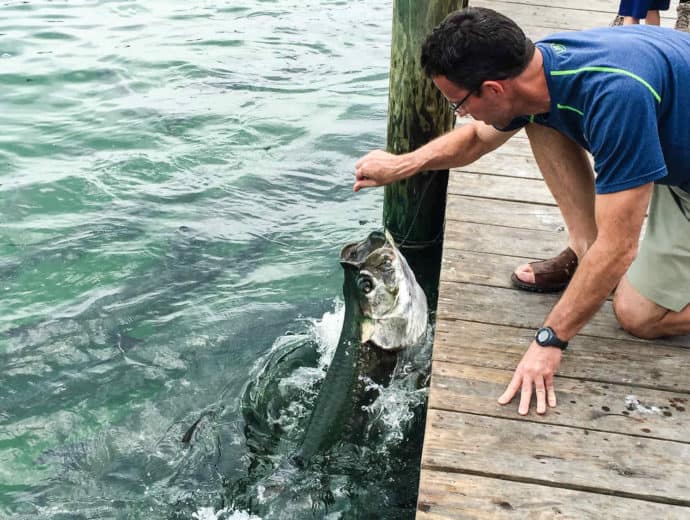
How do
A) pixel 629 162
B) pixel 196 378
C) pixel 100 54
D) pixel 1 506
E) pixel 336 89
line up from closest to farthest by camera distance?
pixel 629 162
pixel 1 506
pixel 196 378
pixel 336 89
pixel 100 54

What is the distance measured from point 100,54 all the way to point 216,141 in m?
3.69

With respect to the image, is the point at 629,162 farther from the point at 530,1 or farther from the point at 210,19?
the point at 210,19

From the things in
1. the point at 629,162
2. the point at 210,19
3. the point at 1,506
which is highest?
the point at 629,162

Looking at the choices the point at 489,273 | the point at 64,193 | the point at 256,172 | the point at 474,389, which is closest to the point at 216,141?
the point at 256,172

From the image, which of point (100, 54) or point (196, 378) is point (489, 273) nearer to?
point (196, 378)

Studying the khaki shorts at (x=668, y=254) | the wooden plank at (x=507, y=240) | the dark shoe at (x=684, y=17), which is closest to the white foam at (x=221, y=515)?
the wooden plank at (x=507, y=240)

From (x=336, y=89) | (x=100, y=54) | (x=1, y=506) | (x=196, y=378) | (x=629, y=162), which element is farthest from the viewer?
(x=100, y=54)

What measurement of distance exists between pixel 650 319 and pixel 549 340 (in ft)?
2.16

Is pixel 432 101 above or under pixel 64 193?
above

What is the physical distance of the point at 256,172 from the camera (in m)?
7.81

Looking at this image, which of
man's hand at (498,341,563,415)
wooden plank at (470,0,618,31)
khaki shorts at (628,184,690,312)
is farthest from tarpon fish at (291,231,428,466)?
wooden plank at (470,0,618,31)

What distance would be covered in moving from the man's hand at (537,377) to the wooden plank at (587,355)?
0.17 metres

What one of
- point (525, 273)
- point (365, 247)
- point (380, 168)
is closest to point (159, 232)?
point (365, 247)

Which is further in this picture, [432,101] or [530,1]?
[530,1]
